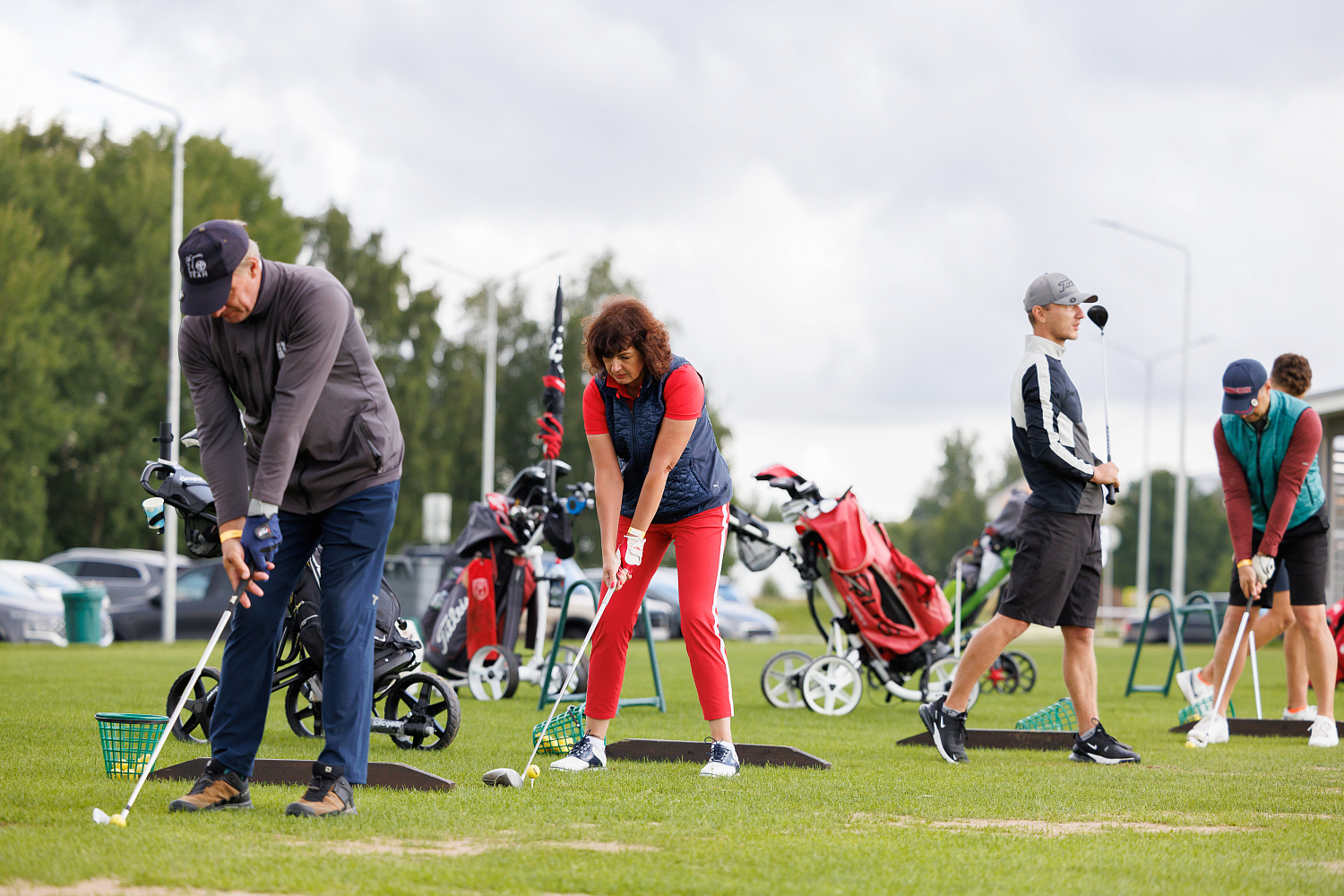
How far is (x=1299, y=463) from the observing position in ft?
24.2

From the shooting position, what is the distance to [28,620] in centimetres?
1806

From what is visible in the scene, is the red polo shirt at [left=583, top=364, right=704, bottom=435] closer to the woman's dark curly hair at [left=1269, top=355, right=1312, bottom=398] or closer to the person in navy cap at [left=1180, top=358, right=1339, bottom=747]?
the person in navy cap at [left=1180, top=358, right=1339, bottom=747]

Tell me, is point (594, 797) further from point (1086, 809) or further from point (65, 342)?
point (65, 342)

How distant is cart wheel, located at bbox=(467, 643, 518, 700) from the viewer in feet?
31.9

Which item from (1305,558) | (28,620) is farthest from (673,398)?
(28,620)

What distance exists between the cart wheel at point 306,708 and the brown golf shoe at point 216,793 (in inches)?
87.0

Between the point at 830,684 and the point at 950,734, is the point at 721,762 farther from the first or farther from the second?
the point at 830,684

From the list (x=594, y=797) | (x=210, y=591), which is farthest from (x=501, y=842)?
(x=210, y=591)

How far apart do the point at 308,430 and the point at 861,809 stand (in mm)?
2319

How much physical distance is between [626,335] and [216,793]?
225 cm

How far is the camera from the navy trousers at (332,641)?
4.51m

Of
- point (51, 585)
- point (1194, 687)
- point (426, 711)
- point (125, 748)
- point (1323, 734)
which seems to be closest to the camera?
point (125, 748)

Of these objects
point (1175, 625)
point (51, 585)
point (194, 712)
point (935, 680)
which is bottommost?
point (51, 585)

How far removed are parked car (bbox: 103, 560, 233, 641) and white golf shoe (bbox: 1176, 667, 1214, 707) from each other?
14812 millimetres
